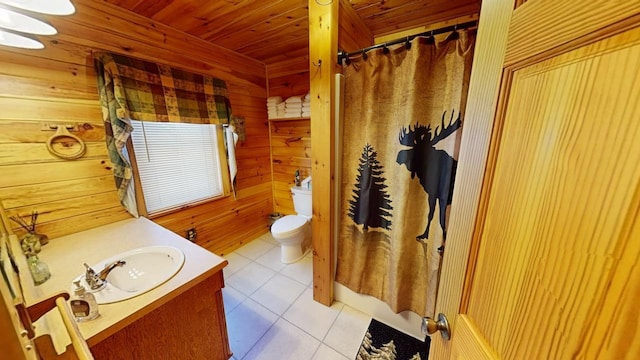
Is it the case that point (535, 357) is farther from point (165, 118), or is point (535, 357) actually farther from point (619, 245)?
point (165, 118)

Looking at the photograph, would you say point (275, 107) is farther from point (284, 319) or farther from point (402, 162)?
point (284, 319)

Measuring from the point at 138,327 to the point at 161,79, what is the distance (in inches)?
69.0

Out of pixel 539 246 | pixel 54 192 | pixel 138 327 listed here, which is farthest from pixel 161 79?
pixel 539 246

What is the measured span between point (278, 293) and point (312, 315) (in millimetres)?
391

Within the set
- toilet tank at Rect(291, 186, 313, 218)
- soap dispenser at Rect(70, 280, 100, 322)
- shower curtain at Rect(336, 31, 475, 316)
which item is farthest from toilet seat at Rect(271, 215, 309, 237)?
soap dispenser at Rect(70, 280, 100, 322)

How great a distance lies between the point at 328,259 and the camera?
1.65 m

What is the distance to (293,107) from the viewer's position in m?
2.46

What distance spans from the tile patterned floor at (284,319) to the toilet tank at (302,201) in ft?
1.91

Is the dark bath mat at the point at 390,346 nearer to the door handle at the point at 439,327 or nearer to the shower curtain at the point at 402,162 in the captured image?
the shower curtain at the point at 402,162

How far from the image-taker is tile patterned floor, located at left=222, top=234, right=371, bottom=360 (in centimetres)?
142

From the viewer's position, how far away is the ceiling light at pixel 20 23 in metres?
0.73

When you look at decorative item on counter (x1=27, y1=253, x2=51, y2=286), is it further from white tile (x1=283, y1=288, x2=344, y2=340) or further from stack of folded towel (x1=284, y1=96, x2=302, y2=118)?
stack of folded towel (x1=284, y1=96, x2=302, y2=118)

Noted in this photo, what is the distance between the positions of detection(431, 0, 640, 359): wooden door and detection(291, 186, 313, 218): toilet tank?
198 cm

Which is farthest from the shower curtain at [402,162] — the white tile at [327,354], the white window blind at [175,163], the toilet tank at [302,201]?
the white window blind at [175,163]
